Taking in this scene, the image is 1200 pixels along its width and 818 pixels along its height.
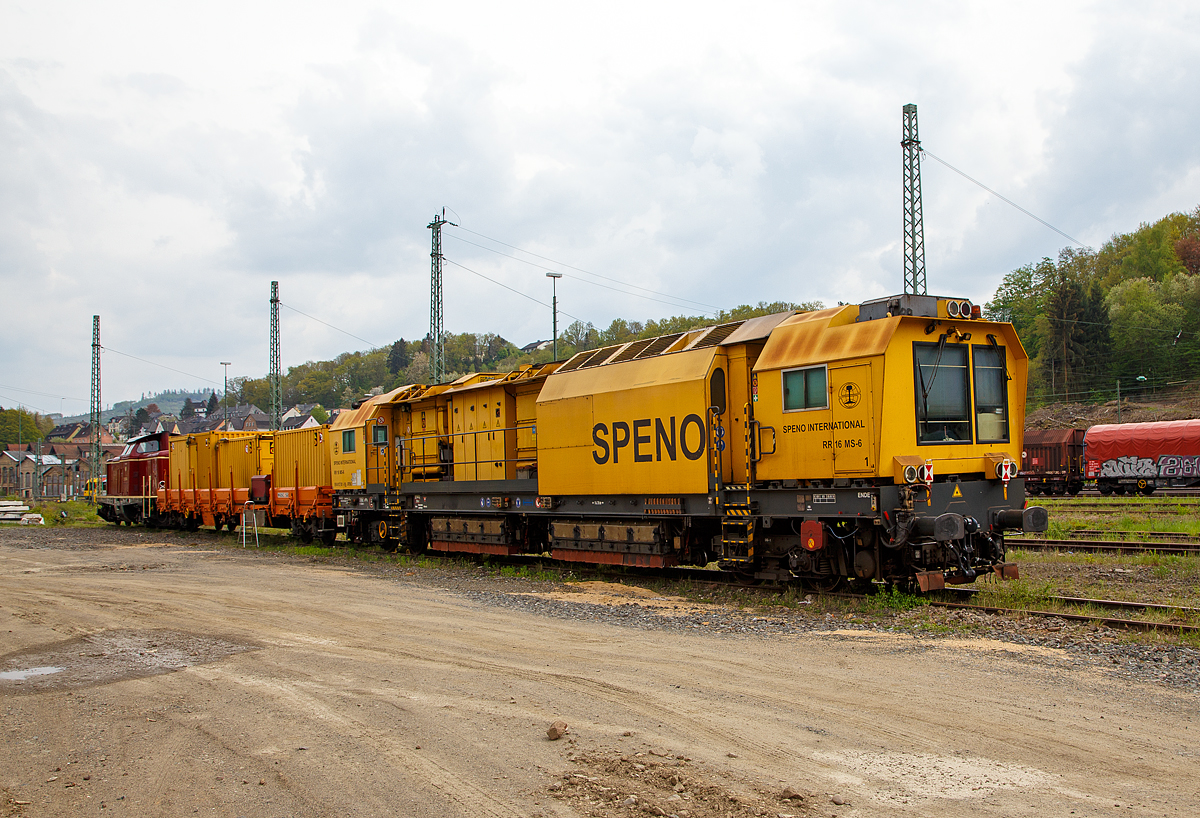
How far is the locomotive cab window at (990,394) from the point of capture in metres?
11.5

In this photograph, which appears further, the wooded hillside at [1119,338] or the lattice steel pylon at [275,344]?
the wooded hillside at [1119,338]

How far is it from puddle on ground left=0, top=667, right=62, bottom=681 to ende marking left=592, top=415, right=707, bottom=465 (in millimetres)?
8230

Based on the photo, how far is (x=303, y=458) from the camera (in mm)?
26672

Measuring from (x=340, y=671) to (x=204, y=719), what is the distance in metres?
1.60

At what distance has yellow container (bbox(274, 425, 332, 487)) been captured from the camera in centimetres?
2539

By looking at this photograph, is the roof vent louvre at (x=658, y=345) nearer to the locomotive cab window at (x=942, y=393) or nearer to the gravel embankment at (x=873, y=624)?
the gravel embankment at (x=873, y=624)

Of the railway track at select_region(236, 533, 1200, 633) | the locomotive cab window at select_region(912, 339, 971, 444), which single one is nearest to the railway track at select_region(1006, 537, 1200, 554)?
the railway track at select_region(236, 533, 1200, 633)

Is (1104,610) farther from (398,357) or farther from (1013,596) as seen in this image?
(398,357)

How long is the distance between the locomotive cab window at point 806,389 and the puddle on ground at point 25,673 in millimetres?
9131

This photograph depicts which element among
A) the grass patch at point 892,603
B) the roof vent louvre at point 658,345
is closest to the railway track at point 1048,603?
the grass patch at point 892,603

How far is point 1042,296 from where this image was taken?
263ft

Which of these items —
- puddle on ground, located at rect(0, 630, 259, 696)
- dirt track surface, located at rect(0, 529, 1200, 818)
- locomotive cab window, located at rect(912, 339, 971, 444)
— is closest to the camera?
dirt track surface, located at rect(0, 529, 1200, 818)

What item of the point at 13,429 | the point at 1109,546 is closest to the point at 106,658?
the point at 1109,546

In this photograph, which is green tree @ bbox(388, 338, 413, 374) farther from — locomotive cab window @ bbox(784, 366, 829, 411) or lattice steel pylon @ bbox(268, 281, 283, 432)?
locomotive cab window @ bbox(784, 366, 829, 411)
